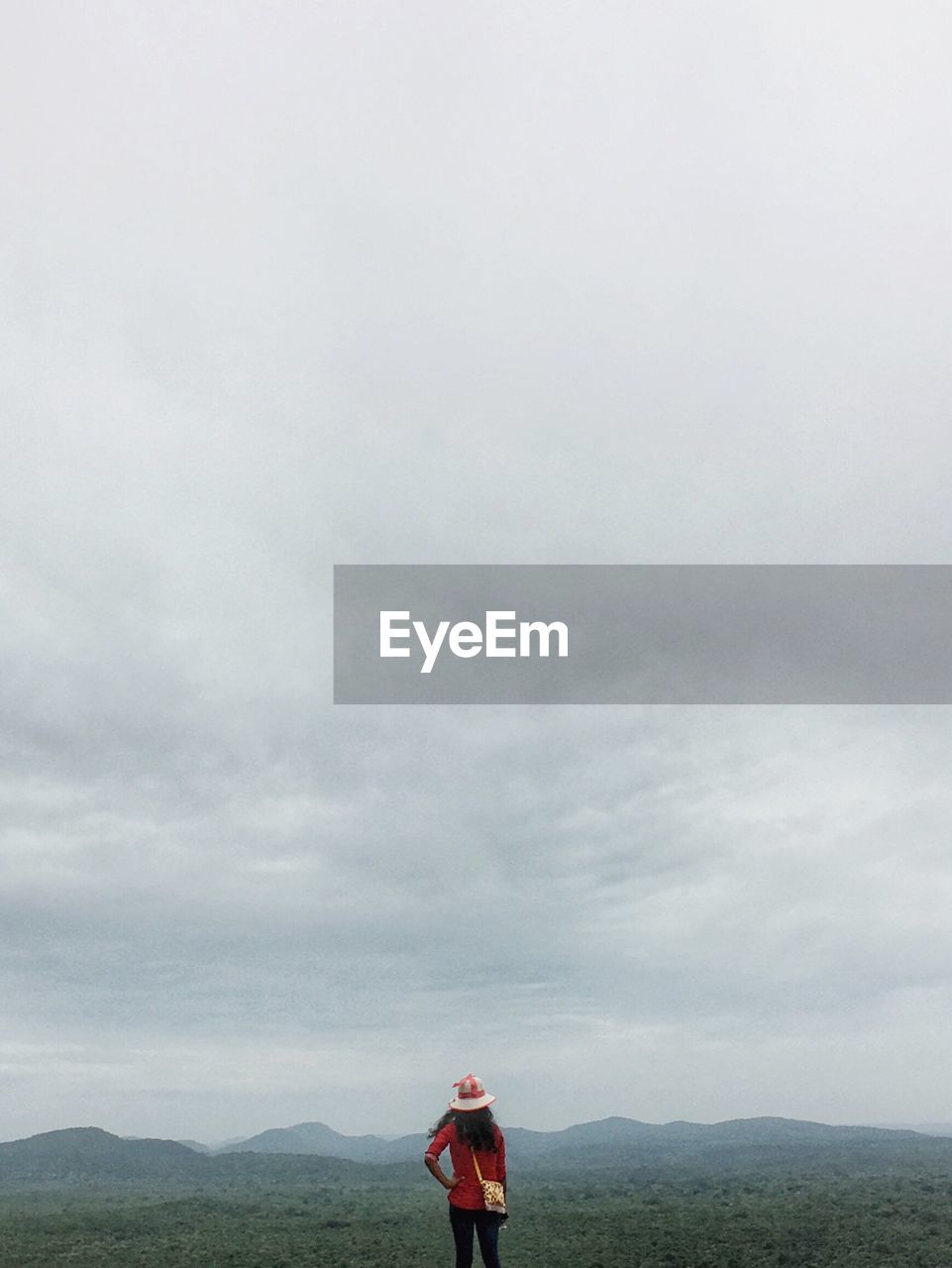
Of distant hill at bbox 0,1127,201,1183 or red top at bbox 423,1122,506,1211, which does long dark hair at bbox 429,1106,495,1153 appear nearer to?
red top at bbox 423,1122,506,1211

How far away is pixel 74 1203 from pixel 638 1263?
5129cm

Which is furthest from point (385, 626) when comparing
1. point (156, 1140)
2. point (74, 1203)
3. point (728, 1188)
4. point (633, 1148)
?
point (156, 1140)

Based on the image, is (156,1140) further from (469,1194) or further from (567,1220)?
(469,1194)

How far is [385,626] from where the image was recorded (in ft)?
113

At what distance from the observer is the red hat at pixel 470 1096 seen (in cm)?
1562

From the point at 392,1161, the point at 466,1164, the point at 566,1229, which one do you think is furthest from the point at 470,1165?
the point at 392,1161

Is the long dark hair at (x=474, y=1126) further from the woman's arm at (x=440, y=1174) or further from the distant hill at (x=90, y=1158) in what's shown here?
the distant hill at (x=90, y=1158)

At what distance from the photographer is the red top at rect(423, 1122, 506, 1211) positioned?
15.4m

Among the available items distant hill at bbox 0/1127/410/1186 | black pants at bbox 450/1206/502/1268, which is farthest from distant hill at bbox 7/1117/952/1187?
black pants at bbox 450/1206/502/1268

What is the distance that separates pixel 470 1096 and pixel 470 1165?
2.90ft

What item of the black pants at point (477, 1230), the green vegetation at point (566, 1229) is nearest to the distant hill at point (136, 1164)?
the green vegetation at point (566, 1229)

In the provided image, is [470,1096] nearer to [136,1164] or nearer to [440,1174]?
[440,1174]

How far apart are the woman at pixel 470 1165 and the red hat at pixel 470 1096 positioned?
1 cm

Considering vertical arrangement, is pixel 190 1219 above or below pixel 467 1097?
below
